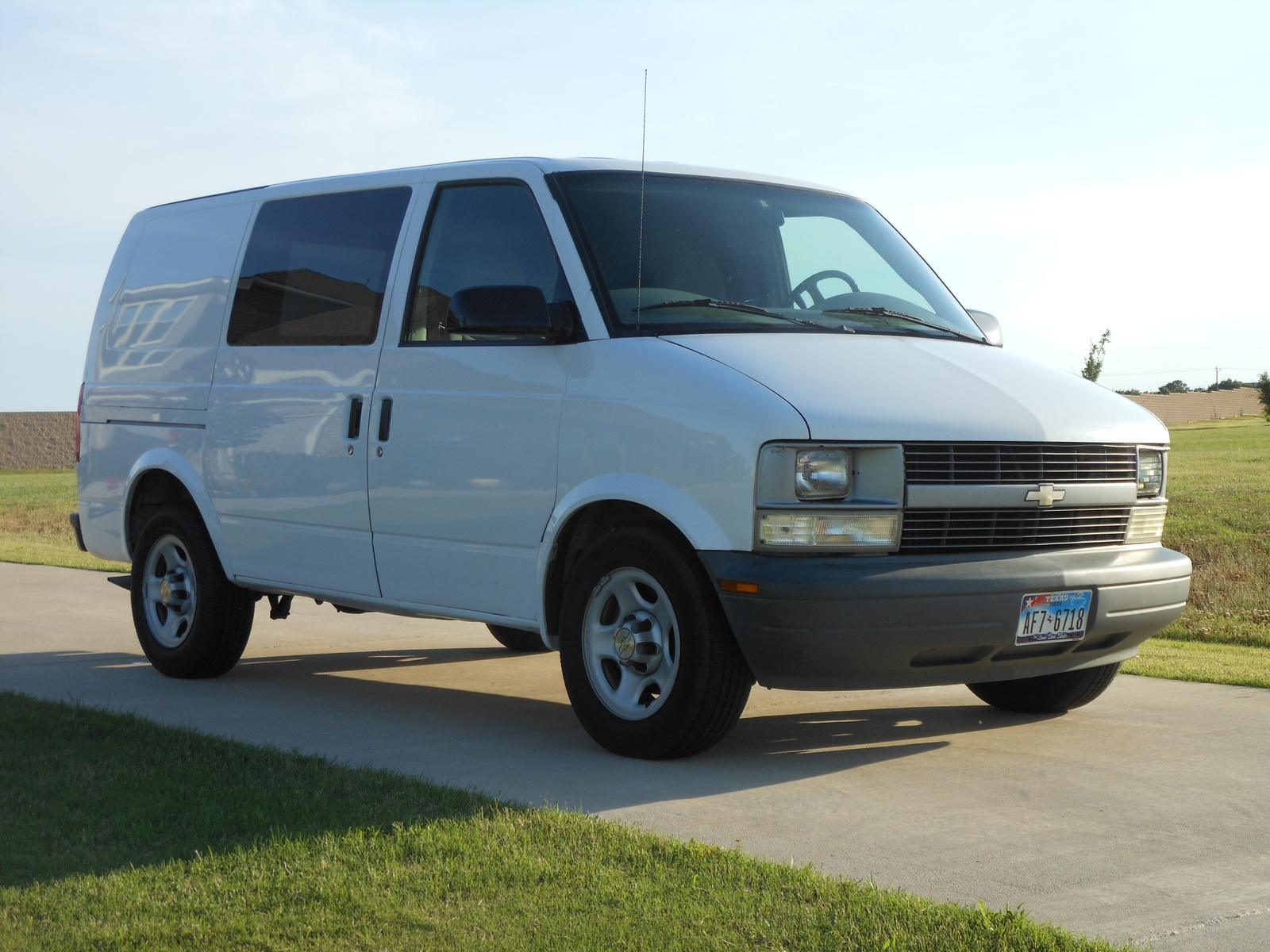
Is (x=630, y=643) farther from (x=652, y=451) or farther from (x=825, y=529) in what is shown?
(x=825, y=529)

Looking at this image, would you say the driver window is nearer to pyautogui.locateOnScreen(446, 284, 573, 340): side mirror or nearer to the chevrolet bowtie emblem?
pyautogui.locateOnScreen(446, 284, 573, 340): side mirror

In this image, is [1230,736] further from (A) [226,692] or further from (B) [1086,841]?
(A) [226,692]

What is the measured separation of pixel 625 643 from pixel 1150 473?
224cm

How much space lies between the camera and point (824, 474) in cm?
502

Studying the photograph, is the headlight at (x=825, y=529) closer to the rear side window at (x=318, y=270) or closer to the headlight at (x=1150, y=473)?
the headlight at (x=1150, y=473)

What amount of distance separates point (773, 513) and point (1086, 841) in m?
1.44

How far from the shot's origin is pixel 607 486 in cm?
548

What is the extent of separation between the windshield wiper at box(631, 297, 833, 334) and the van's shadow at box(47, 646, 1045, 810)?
1.70m

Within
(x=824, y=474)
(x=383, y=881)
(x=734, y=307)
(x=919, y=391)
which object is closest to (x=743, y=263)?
(x=734, y=307)

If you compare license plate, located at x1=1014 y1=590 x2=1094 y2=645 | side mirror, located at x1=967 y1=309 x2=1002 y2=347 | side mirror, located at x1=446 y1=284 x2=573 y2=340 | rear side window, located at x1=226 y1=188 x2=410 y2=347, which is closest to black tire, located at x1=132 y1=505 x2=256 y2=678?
rear side window, located at x1=226 y1=188 x2=410 y2=347

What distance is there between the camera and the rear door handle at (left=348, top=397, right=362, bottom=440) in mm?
6551

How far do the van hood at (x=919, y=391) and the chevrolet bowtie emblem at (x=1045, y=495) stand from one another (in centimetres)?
18

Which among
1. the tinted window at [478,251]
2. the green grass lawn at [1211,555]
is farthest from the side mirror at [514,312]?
the green grass lawn at [1211,555]

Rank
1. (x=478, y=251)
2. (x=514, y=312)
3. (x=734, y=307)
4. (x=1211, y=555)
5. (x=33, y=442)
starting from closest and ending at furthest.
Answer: (x=514, y=312) → (x=734, y=307) → (x=478, y=251) → (x=1211, y=555) → (x=33, y=442)
